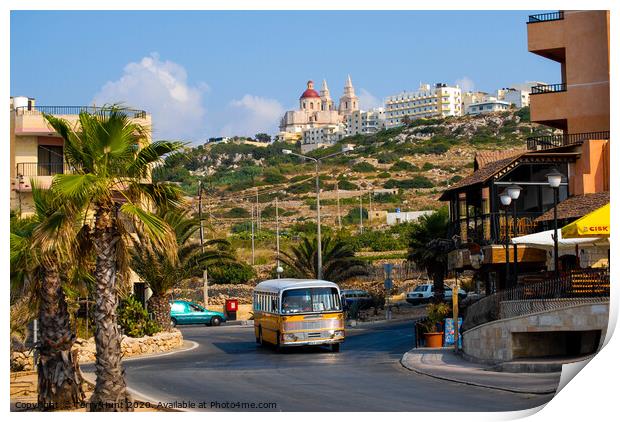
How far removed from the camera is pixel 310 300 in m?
32.1

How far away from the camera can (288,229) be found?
3659 inches

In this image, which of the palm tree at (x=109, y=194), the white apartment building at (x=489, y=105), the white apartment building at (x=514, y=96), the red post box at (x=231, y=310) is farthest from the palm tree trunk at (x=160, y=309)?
the white apartment building at (x=514, y=96)

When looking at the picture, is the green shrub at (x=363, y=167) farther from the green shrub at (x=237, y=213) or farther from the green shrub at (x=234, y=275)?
the green shrub at (x=234, y=275)

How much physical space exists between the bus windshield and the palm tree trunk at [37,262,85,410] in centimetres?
1358

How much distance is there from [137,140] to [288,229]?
75.5m

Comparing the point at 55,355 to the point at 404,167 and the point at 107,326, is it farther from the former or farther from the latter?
the point at 404,167

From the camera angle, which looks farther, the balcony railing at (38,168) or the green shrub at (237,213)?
the green shrub at (237,213)

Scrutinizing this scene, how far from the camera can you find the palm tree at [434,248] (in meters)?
43.2

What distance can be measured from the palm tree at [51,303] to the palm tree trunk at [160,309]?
15509 millimetres

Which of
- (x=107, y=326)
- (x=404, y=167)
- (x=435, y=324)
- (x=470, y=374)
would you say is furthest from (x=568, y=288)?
(x=404, y=167)

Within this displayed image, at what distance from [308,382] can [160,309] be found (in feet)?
45.7

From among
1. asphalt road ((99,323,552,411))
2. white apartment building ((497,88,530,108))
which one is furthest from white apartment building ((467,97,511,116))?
asphalt road ((99,323,552,411))

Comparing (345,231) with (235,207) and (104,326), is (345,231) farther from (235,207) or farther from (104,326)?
(104,326)

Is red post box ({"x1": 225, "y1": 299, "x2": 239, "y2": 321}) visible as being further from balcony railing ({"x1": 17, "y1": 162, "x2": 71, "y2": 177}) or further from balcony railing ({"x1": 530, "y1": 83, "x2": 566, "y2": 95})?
balcony railing ({"x1": 530, "y1": 83, "x2": 566, "y2": 95})
